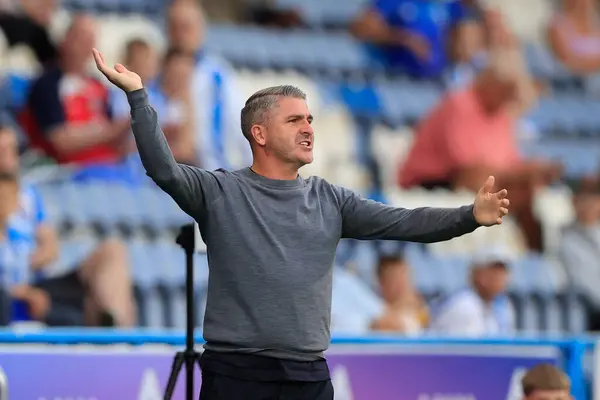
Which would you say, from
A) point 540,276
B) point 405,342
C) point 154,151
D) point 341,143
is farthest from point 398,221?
point 341,143

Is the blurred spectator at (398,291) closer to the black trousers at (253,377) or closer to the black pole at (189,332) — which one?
the black pole at (189,332)

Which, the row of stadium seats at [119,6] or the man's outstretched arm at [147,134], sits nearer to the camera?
the man's outstretched arm at [147,134]

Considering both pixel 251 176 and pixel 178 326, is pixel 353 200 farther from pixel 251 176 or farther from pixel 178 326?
pixel 178 326

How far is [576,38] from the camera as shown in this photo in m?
13.5

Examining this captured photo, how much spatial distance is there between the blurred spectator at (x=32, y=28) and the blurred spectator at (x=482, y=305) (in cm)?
330

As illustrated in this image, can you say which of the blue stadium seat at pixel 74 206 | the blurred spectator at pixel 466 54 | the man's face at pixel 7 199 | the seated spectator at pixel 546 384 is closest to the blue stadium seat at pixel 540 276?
the blurred spectator at pixel 466 54

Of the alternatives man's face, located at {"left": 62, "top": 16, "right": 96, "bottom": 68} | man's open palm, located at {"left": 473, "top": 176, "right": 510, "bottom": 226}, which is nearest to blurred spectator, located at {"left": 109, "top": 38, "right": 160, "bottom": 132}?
→ man's face, located at {"left": 62, "top": 16, "right": 96, "bottom": 68}

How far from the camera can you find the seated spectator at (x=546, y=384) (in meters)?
5.63

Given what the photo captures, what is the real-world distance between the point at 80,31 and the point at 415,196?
2.69 meters

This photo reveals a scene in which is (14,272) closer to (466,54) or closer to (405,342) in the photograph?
(405,342)

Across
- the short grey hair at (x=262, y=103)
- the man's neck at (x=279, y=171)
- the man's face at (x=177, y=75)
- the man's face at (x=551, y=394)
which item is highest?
the man's face at (x=177, y=75)

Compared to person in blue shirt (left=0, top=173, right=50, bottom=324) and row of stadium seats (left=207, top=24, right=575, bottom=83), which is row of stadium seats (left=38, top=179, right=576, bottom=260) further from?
row of stadium seats (left=207, top=24, right=575, bottom=83)

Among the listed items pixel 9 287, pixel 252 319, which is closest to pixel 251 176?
pixel 252 319

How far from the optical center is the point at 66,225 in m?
8.93
